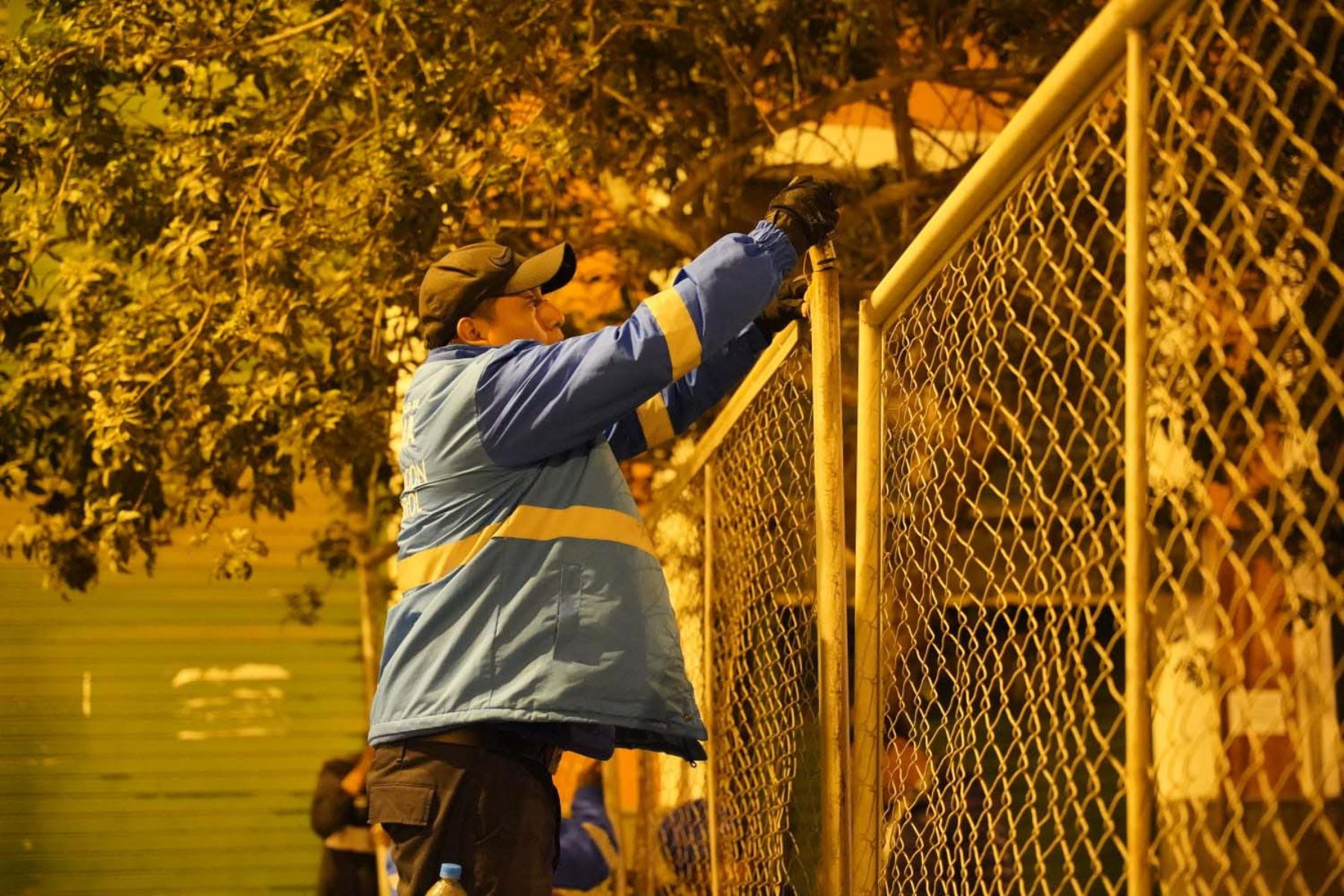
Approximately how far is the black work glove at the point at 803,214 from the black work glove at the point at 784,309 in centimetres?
26

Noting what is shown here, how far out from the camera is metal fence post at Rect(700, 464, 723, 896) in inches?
162

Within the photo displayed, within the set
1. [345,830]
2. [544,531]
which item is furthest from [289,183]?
[345,830]

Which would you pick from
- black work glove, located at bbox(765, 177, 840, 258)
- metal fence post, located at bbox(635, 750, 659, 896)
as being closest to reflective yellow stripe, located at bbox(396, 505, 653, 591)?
black work glove, located at bbox(765, 177, 840, 258)

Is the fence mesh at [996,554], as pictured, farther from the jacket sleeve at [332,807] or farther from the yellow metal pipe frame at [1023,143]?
the jacket sleeve at [332,807]

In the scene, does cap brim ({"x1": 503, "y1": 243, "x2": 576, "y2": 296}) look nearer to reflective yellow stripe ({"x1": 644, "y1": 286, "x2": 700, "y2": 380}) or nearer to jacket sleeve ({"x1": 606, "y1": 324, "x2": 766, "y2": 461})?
jacket sleeve ({"x1": 606, "y1": 324, "x2": 766, "y2": 461})

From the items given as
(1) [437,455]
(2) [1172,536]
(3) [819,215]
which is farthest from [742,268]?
(2) [1172,536]

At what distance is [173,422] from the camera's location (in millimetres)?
6234

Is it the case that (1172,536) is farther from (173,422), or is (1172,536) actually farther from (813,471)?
(173,422)

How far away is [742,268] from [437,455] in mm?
773

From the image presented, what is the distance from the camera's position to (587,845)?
6.37 m

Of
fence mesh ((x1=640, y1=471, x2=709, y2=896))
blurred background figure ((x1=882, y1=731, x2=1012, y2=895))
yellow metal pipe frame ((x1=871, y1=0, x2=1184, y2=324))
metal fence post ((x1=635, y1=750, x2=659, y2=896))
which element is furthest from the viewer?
metal fence post ((x1=635, y1=750, x2=659, y2=896))

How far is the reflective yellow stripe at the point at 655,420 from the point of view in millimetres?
3758

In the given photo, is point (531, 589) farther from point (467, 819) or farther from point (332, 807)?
point (332, 807)

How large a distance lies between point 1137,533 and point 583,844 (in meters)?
4.93
